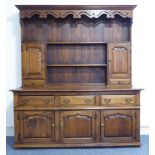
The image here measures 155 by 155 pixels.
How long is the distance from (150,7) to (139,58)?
3.20 metres

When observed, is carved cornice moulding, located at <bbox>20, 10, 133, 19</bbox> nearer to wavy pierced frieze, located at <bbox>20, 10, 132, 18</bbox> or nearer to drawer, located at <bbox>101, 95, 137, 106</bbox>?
wavy pierced frieze, located at <bbox>20, 10, 132, 18</bbox>

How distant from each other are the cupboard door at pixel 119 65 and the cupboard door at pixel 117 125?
488 mm

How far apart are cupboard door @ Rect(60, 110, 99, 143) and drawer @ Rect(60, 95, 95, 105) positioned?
13 cm

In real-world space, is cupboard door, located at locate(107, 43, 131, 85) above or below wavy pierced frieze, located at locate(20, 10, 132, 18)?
below

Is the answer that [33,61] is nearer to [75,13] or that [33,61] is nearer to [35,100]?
[35,100]

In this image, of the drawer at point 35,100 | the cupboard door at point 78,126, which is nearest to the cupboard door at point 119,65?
the cupboard door at point 78,126

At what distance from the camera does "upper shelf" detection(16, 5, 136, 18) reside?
3.66 meters

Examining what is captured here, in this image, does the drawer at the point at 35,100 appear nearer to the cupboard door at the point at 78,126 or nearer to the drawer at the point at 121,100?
the cupboard door at the point at 78,126

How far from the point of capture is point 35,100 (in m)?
3.51

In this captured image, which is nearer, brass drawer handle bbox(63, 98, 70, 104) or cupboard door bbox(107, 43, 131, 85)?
brass drawer handle bbox(63, 98, 70, 104)

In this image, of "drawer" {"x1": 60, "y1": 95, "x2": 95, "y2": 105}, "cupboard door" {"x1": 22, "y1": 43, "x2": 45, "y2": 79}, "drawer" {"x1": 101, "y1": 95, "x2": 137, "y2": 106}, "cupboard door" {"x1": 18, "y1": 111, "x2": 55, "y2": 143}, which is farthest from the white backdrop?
"drawer" {"x1": 60, "y1": 95, "x2": 95, "y2": 105}

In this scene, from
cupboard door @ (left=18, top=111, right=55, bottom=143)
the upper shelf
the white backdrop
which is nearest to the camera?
cupboard door @ (left=18, top=111, right=55, bottom=143)

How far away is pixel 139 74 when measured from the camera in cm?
414

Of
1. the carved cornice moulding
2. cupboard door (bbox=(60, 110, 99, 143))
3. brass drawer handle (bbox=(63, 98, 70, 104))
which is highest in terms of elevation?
the carved cornice moulding
